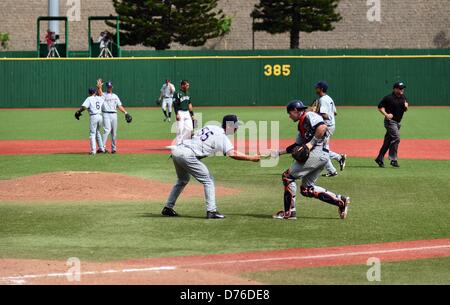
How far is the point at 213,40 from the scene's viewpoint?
230 feet

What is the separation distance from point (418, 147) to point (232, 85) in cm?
2333

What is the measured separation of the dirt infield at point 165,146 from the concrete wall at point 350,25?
35.0 m

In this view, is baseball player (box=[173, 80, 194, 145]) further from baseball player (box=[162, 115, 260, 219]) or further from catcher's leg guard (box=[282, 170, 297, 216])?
catcher's leg guard (box=[282, 170, 297, 216])

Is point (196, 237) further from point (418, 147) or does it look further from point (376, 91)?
point (376, 91)

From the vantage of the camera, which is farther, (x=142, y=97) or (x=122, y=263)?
(x=142, y=97)

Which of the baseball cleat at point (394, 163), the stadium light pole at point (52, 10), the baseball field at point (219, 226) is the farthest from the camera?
the stadium light pole at point (52, 10)

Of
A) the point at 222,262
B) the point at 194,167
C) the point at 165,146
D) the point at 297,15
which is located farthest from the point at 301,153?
the point at 297,15

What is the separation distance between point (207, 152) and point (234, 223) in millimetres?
1161

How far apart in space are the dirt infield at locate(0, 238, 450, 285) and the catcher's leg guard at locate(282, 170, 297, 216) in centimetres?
228

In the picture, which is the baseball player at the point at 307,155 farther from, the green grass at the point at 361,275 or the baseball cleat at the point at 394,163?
the baseball cleat at the point at 394,163

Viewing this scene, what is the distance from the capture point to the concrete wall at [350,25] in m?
67.9

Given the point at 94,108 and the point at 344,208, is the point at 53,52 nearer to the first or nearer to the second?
the point at 94,108

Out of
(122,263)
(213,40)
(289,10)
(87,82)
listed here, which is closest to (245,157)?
(122,263)

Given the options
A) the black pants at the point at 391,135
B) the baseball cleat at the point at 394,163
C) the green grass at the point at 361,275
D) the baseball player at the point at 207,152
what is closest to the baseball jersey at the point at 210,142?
the baseball player at the point at 207,152
